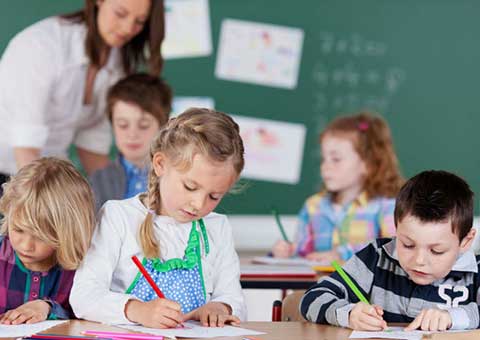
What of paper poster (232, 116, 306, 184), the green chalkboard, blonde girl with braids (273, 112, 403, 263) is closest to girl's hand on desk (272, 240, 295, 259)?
blonde girl with braids (273, 112, 403, 263)

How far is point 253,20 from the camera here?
189 inches

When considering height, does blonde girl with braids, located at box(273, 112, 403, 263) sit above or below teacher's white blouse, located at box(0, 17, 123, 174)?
below

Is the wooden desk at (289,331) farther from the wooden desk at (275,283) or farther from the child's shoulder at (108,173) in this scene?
the child's shoulder at (108,173)

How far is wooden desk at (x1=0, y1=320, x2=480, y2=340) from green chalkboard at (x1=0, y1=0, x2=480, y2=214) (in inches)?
101

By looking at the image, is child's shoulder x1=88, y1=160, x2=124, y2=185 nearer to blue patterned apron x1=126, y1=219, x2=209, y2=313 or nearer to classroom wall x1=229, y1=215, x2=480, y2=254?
classroom wall x1=229, y1=215, x2=480, y2=254

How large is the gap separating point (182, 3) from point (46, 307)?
9.06ft

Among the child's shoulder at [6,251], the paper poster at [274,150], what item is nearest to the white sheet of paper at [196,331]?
the child's shoulder at [6,251]

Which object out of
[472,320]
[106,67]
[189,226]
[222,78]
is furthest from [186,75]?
[472,320]

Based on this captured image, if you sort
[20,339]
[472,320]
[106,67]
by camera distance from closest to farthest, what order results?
1. [20,339]
2. [472,320]
3. [106,67]

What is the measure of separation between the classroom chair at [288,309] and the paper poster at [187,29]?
2327mm

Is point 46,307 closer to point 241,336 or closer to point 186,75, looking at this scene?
point 241,336

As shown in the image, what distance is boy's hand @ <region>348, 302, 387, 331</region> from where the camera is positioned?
2086mm

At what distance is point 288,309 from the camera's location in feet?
8.62

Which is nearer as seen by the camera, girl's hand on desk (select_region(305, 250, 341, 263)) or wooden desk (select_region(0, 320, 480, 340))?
wooden desk (select_region(0, 320, 480, 340))
